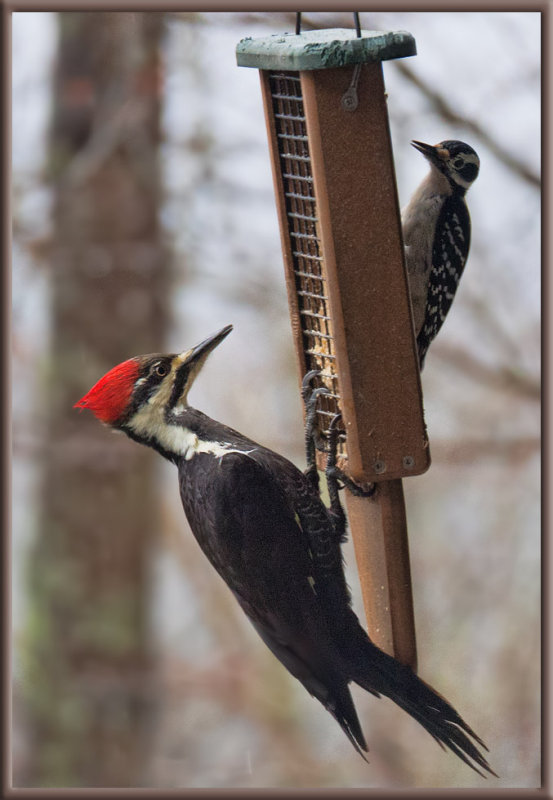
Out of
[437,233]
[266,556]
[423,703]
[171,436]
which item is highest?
[437,233]

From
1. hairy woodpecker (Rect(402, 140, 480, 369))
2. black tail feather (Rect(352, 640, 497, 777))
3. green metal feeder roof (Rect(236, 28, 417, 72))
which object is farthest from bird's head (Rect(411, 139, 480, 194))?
black tail feather (Rect(352, 640, 497, 777))

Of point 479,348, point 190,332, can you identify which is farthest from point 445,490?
point 190,332

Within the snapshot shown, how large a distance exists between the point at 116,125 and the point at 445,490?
2.85 meters

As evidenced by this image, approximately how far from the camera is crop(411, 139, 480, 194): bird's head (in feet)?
9.55

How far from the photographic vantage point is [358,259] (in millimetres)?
2113

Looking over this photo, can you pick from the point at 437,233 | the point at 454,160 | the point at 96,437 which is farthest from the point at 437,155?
the point at 96,437

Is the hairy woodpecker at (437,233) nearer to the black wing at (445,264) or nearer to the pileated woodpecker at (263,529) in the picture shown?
the black wing at (445,264)

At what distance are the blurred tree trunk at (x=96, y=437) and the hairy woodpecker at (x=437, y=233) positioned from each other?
2982 mm

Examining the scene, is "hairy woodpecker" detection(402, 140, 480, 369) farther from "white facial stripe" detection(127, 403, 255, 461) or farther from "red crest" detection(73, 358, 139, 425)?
"red crest" detection(73, 358, 139, 425)

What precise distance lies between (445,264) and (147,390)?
0.98 metres

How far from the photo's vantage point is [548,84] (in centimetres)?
402

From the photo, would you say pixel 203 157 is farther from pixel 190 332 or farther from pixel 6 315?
pixel 6 315

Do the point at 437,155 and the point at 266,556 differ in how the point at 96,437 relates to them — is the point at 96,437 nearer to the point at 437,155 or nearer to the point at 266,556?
the point at 437,155

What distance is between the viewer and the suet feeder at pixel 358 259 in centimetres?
204
